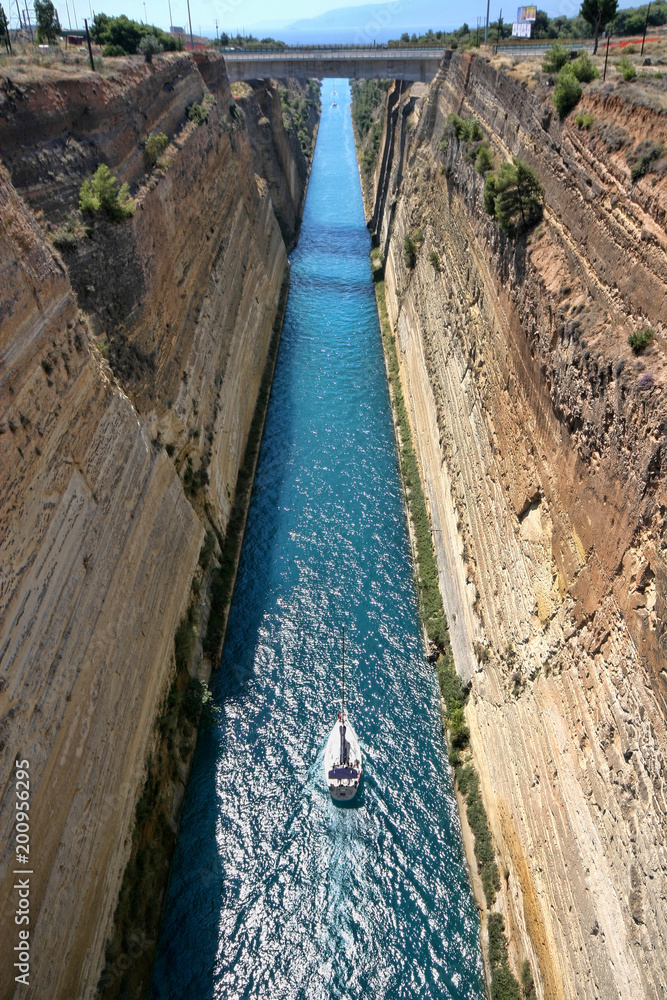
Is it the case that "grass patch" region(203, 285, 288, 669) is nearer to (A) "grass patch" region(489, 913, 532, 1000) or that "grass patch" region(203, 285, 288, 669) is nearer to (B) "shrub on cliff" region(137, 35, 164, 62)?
(A) "grass patch" region(489, 913, 532, 1000)

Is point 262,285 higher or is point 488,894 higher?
point 262,285

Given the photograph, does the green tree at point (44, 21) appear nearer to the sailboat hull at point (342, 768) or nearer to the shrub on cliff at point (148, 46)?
the shrub on cliff at point (148, 46)

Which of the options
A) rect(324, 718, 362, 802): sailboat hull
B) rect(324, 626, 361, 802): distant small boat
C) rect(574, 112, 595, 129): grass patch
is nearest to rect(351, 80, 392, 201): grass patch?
rect(574, 112, 595, 129): grass patch

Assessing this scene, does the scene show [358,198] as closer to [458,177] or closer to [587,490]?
[458,177]

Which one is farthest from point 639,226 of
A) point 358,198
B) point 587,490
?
point 358,198

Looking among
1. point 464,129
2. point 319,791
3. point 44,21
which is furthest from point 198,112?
point 319,791

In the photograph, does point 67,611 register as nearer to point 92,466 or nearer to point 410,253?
point 92,466
